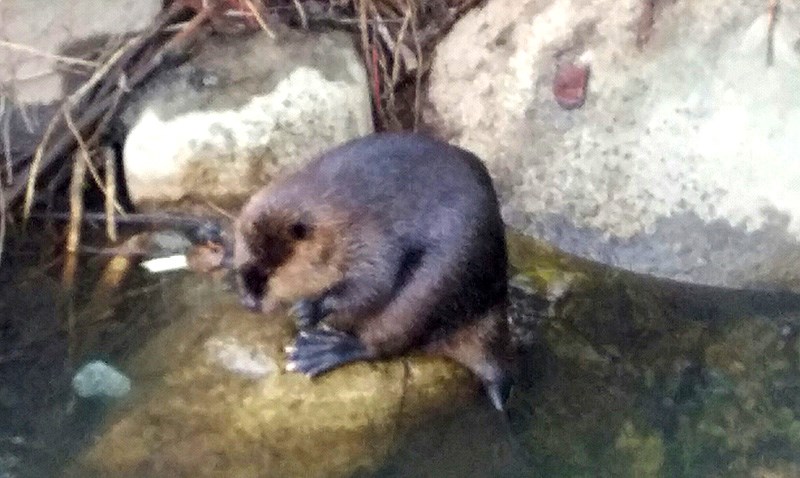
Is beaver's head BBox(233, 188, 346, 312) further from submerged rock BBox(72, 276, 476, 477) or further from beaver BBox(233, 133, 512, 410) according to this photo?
submerged rock BBox(72, 276, 476, 477)

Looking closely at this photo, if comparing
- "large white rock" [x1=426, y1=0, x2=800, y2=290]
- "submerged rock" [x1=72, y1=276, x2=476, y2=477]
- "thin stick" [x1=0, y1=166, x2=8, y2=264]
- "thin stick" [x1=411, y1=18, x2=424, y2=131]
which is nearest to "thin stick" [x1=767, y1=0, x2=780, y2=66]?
"large white rock" [x1=426, y1=0, x2=800, y2=290]

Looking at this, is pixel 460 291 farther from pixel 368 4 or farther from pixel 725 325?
pixel 368 4

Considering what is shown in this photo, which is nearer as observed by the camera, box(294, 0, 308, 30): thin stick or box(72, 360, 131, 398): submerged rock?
box(72, 360, 131, 398): submerged rock

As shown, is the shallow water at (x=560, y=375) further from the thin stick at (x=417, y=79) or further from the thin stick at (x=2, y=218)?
the thin stick at (x=417, y=79)

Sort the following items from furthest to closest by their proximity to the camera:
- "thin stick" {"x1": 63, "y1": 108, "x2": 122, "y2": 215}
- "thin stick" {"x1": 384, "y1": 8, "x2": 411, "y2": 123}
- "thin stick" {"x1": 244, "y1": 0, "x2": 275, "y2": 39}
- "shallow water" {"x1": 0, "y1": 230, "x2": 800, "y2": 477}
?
"thin stick" {"x1": 384, "y1": 8, "x2": 411, "y2": 123} < "thin stick" {"x1": 244, "y1": 0, "x2": 275, "y2": 39} < "thin stick" {"x1": 63, "y1": 108, "x2": 122, "y2": 215} < "shallow water" {"x1": 0, "y1": 230, "x2": 800, "y2": 477}

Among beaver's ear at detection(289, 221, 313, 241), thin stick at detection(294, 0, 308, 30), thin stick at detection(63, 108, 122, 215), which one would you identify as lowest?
thin stick at detection(63, 108, 122, 215)

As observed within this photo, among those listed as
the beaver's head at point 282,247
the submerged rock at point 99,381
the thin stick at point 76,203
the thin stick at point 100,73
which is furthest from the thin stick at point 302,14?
the submerged rock at point 99,381

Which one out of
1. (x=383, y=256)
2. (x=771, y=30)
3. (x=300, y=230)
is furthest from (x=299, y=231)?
(x=771, y=30)
